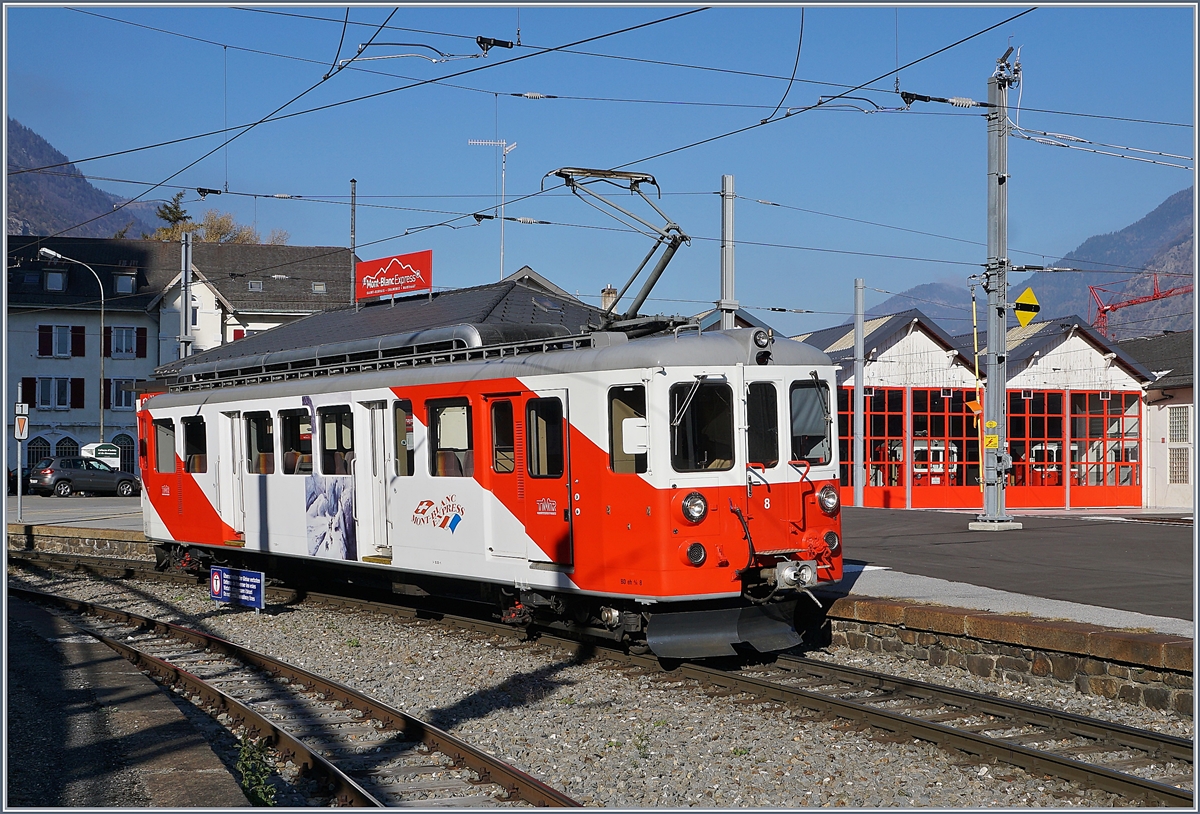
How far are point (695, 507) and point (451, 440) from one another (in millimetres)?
3271

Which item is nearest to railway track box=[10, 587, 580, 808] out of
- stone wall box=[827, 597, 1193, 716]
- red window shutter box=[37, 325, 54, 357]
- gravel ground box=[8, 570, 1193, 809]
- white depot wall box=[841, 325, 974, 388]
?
gravel ground box=[8, 570, 1193, 809]

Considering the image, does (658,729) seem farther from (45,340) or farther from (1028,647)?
(45,340)

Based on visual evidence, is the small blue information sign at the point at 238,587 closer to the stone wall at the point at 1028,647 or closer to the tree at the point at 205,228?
the stone wall at the point at 1028,647

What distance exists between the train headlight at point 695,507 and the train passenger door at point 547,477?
48.3 inches

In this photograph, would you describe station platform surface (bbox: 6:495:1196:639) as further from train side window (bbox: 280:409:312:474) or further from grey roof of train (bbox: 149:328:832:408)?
train side window (bbox: 280:409:312:474)

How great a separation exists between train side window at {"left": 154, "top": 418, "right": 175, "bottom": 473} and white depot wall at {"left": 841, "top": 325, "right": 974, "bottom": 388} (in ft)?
70.3

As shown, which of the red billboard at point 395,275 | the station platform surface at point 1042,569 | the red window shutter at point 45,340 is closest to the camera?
the station platform surface at point 1042,569

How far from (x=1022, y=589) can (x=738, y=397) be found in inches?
191

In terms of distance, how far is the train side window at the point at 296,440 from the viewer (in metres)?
14.7

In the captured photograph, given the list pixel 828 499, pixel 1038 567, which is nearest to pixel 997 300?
pixel 1038 567

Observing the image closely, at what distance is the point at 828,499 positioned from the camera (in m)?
10.9

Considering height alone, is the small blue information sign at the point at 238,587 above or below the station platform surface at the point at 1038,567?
below

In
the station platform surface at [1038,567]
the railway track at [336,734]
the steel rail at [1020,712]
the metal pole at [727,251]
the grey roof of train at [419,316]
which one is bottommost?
the railway track at [336,734]

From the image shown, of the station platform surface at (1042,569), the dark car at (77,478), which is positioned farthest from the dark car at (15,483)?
the station platform surface at (1042,569)
